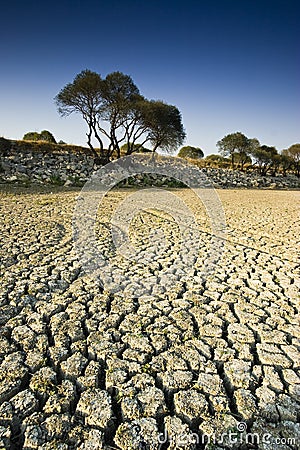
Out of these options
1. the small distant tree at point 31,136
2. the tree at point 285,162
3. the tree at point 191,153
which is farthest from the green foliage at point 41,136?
the tree at point 285,162

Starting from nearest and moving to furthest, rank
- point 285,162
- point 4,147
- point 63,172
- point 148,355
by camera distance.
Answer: point 148,355
point 63,172
point 4,147
point 285,162

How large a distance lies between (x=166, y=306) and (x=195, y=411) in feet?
4.09

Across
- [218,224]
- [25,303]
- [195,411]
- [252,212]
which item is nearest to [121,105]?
[252,212]

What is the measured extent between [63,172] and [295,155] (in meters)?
24.1

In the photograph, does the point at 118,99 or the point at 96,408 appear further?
the point at 118,99

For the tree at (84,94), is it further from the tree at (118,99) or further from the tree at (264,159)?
the tree at (264,159)

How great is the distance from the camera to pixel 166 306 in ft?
9.93

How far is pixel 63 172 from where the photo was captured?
1564 centimetres

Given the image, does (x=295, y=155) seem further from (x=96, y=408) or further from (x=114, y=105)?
(x=96, y=408)

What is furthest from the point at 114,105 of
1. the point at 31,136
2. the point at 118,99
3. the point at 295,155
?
the point at 295,155

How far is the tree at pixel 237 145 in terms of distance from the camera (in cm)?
2706

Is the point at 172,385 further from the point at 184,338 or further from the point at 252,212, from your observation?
the point at 252,212

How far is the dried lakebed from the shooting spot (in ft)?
5.60

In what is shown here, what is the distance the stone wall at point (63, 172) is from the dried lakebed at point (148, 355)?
34.3 ft
